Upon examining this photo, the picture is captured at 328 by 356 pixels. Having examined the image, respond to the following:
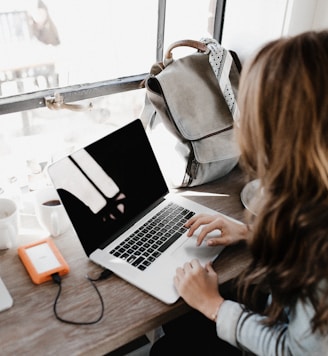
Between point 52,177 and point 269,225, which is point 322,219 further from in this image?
point 52,177

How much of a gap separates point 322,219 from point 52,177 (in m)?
0.56

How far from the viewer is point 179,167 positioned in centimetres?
125

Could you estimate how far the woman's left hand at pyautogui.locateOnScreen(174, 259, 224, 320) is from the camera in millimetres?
867

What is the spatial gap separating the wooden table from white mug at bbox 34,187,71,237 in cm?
4

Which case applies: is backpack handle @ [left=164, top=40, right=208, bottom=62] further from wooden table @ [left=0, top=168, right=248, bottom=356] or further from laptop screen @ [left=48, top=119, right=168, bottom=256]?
wooden table @ [left=0, top=168, right=248, bottom=356]

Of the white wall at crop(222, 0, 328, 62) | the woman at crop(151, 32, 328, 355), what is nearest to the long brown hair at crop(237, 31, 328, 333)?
the woman at crop(151, 32, 328, 355)

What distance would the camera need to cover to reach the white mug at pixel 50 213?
1.02m

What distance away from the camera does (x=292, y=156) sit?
684 millimetres

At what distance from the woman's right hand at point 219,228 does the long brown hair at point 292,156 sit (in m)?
0.26

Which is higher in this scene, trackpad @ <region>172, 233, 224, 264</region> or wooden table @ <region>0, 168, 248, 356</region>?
trackpad @ <region>172, 233, 224, 264</region>

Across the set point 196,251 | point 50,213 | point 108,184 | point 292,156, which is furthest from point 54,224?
point 292,156

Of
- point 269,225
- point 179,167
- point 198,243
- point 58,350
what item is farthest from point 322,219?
point 179,167

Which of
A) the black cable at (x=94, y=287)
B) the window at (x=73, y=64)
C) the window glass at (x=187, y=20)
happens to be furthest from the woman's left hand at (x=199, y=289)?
the window glass at (x=187, y=20)

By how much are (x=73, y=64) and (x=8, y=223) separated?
0.60 meters
